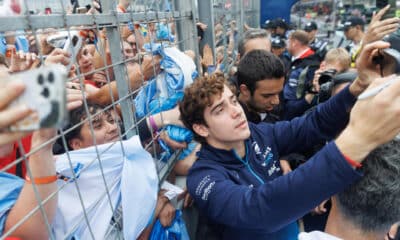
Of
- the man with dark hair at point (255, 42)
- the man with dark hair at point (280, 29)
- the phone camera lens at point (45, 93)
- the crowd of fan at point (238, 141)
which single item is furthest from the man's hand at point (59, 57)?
the man with dark hair at point (280, 29)

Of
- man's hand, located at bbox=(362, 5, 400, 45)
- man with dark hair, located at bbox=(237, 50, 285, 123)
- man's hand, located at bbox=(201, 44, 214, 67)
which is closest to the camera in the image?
man's hand, located at bbox=(362, 5, 400, 45)

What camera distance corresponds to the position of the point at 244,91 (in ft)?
5.65

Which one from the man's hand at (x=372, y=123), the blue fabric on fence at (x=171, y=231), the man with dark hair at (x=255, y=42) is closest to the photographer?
the man's hand at (x=372, y=123)

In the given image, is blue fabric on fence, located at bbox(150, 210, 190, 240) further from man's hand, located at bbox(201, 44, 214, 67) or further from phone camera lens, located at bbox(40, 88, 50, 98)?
man's hand, located at bbox(201, 44, 214, 67)

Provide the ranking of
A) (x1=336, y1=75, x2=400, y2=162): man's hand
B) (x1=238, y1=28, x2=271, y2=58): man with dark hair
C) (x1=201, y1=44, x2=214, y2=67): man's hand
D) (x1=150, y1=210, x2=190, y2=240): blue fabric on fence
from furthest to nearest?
(x1=238, y1=28, x2=271, y2=58): man with dark hair, (x1=201, y1=44, x2=214, y2=67): man's hand, (x1=150, y1=210, x2=190, y2=240): blue fabric on fence, (x1=336, y1=75, x2=400, y2=162): man's hand

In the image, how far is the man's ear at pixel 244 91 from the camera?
171 cm

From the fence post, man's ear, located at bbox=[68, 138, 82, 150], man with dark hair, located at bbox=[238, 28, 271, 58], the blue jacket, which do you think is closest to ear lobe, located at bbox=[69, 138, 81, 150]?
man's ear, located at bbox=[68, 138, 82, 150]

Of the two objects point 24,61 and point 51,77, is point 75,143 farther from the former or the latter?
point 51,77

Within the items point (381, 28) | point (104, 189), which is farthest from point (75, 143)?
point (381, 28)

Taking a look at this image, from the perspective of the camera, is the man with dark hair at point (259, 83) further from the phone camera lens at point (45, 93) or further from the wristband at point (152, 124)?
the phone camera lens at point (45, 93)

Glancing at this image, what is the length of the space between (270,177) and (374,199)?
463 millimetres

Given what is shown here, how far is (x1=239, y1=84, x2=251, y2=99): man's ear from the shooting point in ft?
5.59

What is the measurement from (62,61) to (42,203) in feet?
1.21

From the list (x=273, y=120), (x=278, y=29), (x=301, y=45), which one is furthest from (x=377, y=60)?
(x=278, y=29)
